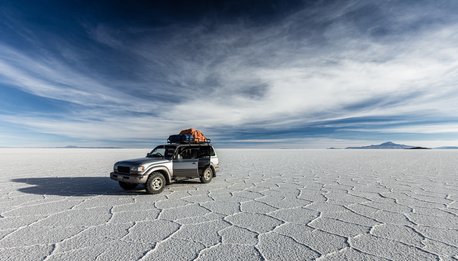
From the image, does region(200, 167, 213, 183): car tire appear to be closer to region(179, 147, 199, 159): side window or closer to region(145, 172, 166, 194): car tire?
region(179, 147, 199, 159): side window

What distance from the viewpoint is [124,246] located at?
4.21 meters

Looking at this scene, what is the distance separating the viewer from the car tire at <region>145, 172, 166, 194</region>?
820 cm

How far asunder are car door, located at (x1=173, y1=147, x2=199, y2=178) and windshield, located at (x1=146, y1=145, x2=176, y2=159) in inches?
12.4

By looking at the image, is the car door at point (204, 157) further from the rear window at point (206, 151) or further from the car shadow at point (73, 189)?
the car shadow at point (73, 189)

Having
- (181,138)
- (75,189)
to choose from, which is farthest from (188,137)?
(75,189)

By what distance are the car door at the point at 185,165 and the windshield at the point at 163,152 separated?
0.32 metres

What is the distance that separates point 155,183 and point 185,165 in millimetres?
1363

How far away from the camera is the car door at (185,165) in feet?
30.5

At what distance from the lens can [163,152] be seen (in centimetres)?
998

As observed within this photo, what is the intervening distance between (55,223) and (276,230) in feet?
14.0

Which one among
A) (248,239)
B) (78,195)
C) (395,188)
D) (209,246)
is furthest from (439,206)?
(78,195)

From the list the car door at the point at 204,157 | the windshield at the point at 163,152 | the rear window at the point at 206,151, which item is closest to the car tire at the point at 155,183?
the windshield at the point at 163,152

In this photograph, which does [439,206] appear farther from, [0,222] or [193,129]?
[0,222]

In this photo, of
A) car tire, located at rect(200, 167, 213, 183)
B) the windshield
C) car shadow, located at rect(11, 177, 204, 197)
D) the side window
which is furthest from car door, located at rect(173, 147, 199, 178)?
car shadow, located at rect(11, 177, 204, 197)
